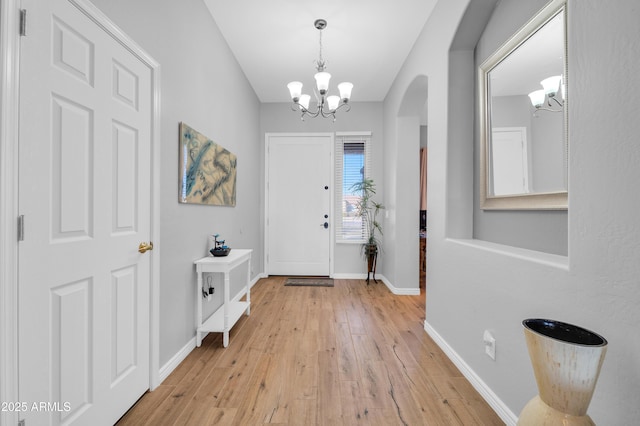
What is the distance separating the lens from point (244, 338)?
7.98 feet

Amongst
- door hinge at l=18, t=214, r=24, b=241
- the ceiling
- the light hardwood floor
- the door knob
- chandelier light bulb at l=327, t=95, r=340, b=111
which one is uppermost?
the ceiling

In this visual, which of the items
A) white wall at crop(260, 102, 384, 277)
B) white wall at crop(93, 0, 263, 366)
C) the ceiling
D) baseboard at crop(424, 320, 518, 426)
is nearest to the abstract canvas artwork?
white wall at crop(93, 0, 263, 366)

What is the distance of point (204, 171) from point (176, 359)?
147cm

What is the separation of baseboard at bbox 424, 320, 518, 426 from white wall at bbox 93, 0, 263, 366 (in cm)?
202

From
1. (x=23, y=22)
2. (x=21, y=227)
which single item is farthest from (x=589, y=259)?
(x=23, y=22)

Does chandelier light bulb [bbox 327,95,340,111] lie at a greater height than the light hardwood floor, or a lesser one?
greater

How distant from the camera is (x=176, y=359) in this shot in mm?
1988

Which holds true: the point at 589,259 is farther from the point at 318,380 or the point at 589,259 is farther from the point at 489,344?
the point at 318,380

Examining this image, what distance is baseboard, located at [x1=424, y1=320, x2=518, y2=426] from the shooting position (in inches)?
57.3

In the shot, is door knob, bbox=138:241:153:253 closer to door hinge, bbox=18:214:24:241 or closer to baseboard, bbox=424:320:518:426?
door hinge, bbox=18:214:24:241

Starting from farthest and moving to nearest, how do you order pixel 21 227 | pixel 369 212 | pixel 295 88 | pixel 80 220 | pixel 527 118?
pixel 369 212, pixel 295 88, pixel 527 118, pixel 80 220, pixel 21 227

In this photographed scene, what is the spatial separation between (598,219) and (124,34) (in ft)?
7.50

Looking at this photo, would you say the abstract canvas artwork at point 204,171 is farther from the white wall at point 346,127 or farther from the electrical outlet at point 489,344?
the electrical outlet at point 489,344

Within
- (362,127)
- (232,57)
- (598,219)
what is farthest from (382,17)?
(598,219)
